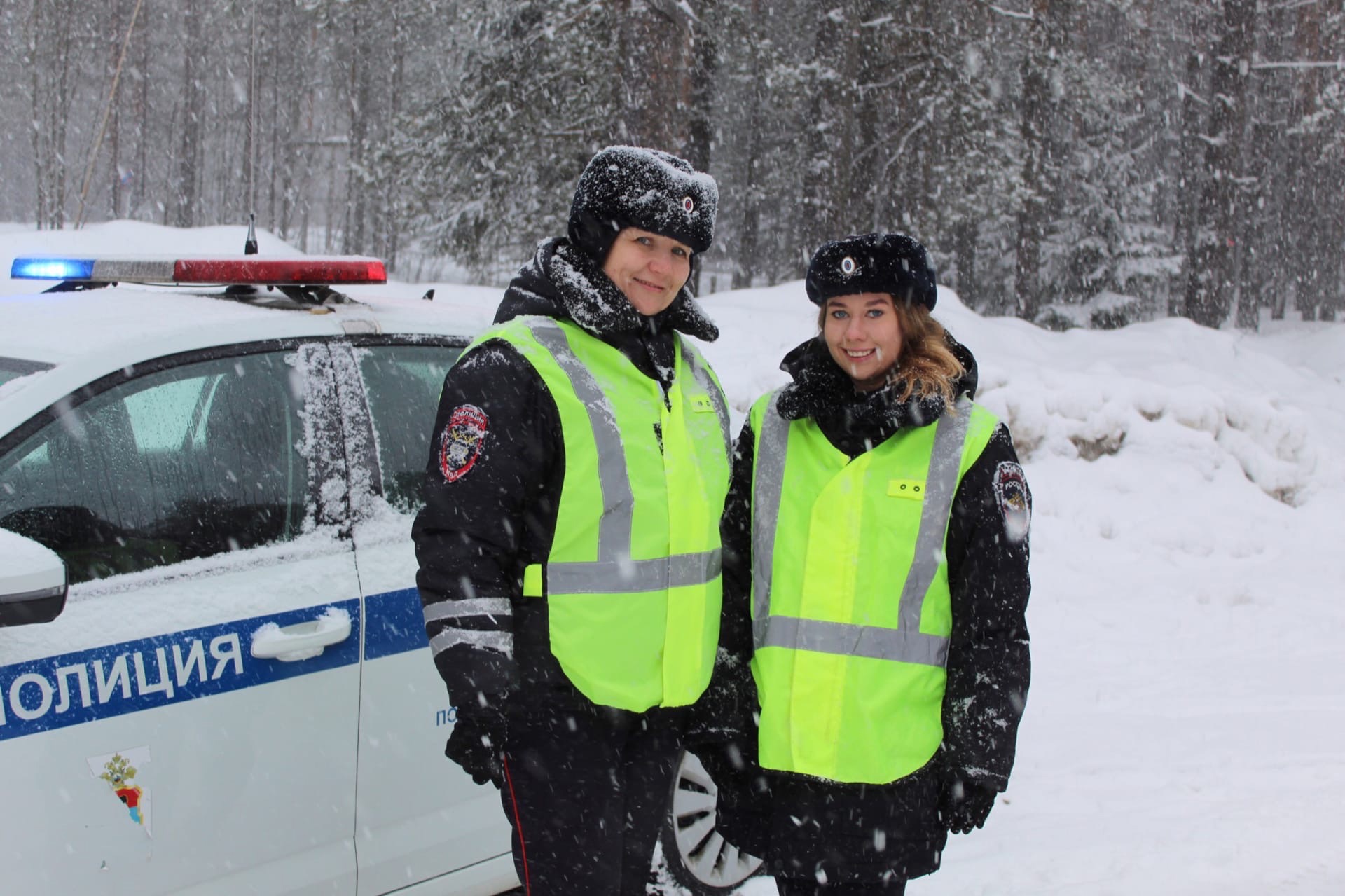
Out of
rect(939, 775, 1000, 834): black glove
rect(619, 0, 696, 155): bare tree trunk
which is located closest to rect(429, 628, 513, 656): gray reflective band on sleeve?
rect(939, 775, 1000, 834): black glove

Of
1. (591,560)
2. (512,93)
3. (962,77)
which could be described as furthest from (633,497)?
(962,77)

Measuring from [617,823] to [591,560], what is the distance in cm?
53

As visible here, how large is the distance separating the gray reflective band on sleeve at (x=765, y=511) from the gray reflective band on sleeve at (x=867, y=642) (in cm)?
10

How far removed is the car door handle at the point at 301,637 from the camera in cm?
228

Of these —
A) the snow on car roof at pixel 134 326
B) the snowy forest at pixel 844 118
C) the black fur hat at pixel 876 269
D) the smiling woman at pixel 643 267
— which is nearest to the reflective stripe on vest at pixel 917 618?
the black fur hat at pixel 876 269

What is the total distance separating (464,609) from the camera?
1.83 m

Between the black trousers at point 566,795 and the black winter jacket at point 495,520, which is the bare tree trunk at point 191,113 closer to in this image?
the black winter jacket at point 495,520

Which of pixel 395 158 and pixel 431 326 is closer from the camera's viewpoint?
pixel 431 326

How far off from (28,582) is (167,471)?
1.91ft

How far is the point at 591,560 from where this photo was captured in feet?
6.42

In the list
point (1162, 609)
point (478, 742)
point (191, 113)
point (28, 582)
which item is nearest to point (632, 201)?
point (478, 742)

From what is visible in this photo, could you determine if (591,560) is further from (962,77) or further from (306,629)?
(962,77)

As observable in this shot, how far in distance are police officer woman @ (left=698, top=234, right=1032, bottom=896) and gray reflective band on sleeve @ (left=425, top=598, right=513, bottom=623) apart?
57 centimetres

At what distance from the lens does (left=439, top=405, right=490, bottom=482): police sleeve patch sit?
1885 mm
